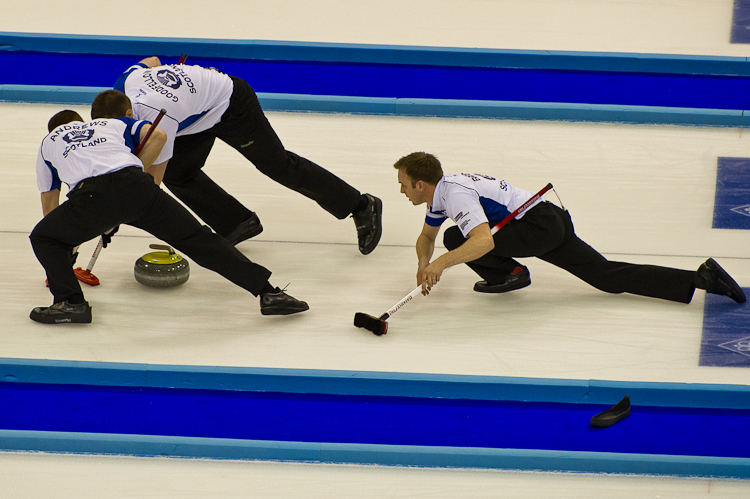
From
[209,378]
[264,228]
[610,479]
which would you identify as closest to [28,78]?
[264,228]

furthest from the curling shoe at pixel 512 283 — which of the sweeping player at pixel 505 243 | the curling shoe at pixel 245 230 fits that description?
the curling shoe at pixel 245 230

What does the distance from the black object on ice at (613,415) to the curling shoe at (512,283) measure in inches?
32.2

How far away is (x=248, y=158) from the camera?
4000 mm

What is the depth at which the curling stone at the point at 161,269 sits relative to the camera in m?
3.82

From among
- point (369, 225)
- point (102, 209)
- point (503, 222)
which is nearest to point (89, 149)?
point (102, 209)

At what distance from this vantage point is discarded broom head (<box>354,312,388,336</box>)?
349cm

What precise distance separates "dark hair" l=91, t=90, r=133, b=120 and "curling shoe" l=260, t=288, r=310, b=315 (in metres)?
0.89

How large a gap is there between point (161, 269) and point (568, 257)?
1685 millimetres

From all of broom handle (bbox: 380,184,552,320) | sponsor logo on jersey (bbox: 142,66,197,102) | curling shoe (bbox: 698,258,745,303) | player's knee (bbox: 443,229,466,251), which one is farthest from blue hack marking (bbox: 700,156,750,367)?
sponsor logo on jersey (bbox: 142,66,197,102)

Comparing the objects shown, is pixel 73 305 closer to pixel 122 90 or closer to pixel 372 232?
pixel 122 90

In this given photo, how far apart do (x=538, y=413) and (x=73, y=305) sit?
5.92 feet

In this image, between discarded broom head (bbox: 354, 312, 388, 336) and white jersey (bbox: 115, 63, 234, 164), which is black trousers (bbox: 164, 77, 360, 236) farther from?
discarded broom head (bbox: 354, 312, 388, 336)

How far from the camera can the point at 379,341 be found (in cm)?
348

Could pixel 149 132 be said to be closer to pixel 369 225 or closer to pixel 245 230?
pixel 245 230
